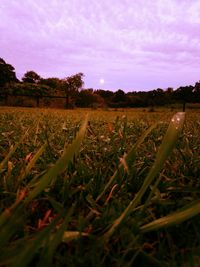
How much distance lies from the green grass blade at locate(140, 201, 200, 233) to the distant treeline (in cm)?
2254

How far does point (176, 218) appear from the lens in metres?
0.75

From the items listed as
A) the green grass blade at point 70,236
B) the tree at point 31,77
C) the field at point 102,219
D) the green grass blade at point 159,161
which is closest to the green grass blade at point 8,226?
the field at point 102,219

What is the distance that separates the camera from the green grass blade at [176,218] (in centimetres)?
72

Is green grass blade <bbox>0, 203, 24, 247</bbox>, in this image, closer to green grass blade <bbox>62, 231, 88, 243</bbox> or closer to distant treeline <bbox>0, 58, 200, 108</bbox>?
green grass blade <bbox>62, 231, 88, 243</bbox>

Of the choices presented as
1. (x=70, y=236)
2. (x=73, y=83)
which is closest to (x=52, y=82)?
(x=73, y=83)

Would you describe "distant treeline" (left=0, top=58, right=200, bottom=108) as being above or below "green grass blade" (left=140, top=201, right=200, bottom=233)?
below

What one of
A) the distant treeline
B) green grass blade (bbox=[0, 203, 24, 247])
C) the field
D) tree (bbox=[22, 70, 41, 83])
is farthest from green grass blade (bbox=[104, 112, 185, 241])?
tree (bbox=[22, 70, 41, 83])

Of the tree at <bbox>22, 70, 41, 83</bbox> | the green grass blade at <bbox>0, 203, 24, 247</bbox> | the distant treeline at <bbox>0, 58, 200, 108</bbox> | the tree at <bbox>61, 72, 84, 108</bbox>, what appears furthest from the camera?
the tree at <bbox>22, 70, 41, 83</bbox>

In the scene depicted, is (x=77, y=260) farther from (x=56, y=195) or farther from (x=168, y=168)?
(x=168, y=168)

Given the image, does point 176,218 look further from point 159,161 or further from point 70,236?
point 70,236

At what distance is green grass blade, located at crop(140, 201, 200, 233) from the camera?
0.72 m

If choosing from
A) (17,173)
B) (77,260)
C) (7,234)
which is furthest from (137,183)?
(7,234)

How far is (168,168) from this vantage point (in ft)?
4.77

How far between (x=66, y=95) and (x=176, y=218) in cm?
2649
